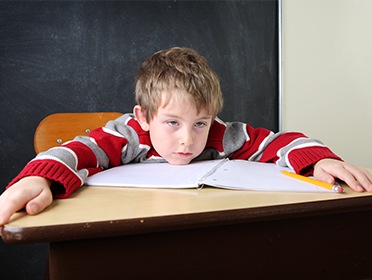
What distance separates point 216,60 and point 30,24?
0.85m

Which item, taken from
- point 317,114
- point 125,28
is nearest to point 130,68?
point 125,28

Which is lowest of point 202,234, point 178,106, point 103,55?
point 202,234

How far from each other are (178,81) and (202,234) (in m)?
0.53

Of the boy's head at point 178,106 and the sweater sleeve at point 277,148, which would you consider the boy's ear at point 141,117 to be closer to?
the boy's head at point 178,106

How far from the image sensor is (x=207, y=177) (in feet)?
2.53

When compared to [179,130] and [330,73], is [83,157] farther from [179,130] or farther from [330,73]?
[330,73]

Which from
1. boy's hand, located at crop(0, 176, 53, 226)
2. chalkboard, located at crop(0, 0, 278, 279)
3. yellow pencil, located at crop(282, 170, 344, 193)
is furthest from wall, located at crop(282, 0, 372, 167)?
boy's hand, located at crop(0, 176, 53, 226)

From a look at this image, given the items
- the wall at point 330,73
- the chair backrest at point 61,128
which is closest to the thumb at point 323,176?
the chair backrest at point 61,128

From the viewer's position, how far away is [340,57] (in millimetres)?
2355

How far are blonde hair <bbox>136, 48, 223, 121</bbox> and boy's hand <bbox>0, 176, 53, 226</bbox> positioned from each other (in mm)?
440

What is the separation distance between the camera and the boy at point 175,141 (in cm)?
74

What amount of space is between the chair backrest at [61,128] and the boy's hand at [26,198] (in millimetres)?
813

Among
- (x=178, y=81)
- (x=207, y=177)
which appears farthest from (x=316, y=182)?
(x=178, y=81)

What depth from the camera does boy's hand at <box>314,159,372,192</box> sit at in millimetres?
706
